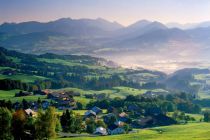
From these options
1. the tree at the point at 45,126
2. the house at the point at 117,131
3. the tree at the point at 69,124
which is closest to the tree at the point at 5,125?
the tree at the point at 45,126

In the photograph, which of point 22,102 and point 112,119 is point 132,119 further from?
point 22,102

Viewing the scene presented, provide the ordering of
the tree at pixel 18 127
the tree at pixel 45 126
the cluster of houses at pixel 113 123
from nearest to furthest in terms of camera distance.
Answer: the tree at pixel 45 126, the tree at pixel 18 127, the cluster of houses at pixel 113 123

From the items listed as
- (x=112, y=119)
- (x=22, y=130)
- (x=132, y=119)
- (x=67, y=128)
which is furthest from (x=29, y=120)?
(x=132, y=119)

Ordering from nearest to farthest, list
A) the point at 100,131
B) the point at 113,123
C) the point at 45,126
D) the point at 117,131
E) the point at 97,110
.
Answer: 1. the point at 45,126
2. the point at 100,131
3. the point at 117,131
4. the point at 113,123
5. the point at 97,110

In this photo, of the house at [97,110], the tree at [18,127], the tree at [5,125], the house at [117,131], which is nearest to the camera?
the tree at [5,125]

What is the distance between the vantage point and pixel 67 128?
13975cm

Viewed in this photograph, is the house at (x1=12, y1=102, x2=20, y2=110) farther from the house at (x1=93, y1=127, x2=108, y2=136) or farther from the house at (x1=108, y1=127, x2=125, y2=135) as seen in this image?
the house at (x1=93, y1=127, x2=108, y2=136)

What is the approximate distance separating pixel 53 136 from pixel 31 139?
5.62 metres

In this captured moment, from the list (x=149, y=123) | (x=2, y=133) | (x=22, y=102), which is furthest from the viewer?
(x=22, y=102)

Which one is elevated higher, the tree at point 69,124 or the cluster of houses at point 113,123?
the tree at point 69,124

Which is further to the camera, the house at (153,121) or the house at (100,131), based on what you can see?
the house at (153,121)

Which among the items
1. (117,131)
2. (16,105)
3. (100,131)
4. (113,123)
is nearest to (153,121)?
(113,123)

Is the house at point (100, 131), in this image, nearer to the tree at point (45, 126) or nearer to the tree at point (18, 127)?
the tree at point (45, 126)

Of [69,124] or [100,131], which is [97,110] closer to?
[100,131]
